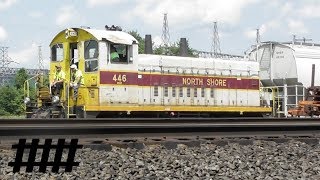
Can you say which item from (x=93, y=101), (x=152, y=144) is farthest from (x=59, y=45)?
→ (x=152, y=144)

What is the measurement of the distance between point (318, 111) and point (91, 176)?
13.7 metres

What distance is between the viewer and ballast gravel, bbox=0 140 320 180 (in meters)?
6.47

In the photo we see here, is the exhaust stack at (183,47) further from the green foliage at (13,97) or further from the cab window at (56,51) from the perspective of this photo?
the green foliage at (13,97)

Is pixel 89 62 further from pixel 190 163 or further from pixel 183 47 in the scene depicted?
pixel 190 163

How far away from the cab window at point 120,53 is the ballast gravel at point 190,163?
665cm

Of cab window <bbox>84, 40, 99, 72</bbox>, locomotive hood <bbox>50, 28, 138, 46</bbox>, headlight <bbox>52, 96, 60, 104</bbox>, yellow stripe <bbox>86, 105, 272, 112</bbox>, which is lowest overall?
yellow stripe <bbox>86, 105, 272, 112</bbox>

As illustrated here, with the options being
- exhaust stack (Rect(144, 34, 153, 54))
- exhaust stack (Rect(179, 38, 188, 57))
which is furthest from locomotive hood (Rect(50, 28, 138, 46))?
exhaust stack (Rect(179, 38, 188, 57))

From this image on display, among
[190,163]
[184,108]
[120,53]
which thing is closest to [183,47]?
[184,108]

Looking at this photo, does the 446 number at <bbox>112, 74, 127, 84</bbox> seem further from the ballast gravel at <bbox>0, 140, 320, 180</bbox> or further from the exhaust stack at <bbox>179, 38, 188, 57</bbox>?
the ballast gravel at <bbox>0, 140, 320, 180</bbox>

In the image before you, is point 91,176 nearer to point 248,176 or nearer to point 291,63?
point 248,176

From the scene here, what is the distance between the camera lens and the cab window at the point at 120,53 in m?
14.4

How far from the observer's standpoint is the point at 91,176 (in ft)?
20.8

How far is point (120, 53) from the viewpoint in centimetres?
1455

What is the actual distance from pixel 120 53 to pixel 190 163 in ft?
25.7
